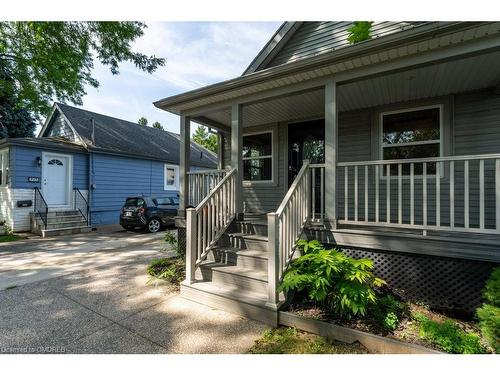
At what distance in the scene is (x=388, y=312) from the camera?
295 cm

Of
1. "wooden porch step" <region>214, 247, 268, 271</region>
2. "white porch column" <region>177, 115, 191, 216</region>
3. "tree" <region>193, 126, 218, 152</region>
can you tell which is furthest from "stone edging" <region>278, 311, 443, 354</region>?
"tree" <region>193, 126, 218, 152</region>

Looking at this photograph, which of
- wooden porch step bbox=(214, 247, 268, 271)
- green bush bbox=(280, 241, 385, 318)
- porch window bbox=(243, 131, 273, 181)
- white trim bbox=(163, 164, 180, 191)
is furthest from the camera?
white trim bbox=(163, 164, 180, 191)

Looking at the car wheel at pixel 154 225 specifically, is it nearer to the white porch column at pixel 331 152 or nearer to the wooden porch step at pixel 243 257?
the wooden porch step at pixel 243 257

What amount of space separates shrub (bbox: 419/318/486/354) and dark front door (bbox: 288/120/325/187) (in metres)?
4.02

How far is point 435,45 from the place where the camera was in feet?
10.4

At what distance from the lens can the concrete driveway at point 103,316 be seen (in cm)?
261

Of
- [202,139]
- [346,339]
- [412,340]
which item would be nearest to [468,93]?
[412,340]

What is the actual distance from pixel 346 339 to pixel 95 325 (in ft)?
8.97

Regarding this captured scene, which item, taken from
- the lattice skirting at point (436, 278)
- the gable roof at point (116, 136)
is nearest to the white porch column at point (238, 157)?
the lattice skirting at point (436, 278)

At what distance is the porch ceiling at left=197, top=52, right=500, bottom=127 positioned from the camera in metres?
3.79

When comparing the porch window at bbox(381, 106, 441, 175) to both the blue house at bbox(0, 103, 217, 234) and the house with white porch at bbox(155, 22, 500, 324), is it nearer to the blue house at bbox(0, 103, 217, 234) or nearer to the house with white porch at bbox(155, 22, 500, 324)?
the house with white porch at bbox(155, 22, 500, 324)

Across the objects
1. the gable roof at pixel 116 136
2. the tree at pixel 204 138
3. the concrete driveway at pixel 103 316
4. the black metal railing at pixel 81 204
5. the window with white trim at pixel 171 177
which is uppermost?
the tree at pixel 204 138

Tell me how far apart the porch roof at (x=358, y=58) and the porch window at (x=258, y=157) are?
2.04m

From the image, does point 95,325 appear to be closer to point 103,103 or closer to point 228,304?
point 228,304
